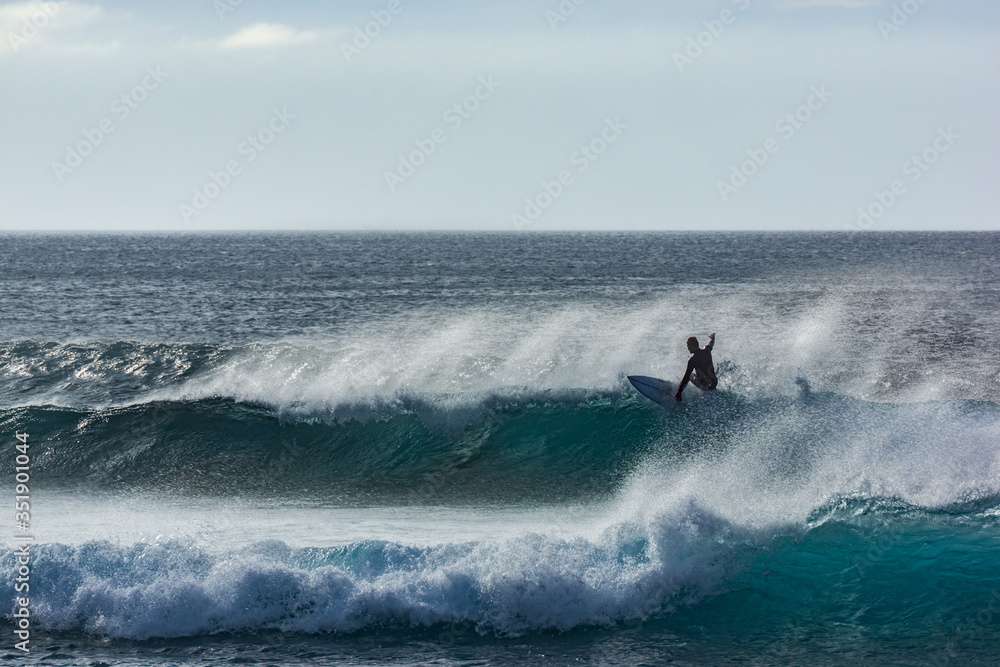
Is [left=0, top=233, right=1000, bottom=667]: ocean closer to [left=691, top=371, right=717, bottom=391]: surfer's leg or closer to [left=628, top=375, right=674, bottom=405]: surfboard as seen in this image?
[left=628, top=375, right=674, bottom=405]: surfboard

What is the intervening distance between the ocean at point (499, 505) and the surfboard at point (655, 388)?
0.27 metres

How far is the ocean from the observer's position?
7.84 meters

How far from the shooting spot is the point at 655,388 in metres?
14.2

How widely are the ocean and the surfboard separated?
271 mm

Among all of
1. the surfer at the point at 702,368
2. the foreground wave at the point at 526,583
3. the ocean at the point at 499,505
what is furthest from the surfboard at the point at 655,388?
the foreground wave at the point at 526,583

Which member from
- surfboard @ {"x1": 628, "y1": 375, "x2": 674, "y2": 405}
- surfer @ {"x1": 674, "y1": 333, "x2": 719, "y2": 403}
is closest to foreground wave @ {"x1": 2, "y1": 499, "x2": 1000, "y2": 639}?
surfer @ {"x1": 674, "y1": 333, "x2": 719, "y2": 403}

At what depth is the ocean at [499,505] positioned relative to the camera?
784 centimetres

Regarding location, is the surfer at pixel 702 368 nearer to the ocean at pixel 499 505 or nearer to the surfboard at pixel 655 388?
the ocean at pixel 499 505

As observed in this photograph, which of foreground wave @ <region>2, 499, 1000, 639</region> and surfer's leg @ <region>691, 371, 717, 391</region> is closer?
foreground wave @ <region>2, 499, 1000, 639</region>

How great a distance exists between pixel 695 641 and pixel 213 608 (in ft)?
15.5

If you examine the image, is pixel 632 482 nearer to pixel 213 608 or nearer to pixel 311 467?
pixel 311 467

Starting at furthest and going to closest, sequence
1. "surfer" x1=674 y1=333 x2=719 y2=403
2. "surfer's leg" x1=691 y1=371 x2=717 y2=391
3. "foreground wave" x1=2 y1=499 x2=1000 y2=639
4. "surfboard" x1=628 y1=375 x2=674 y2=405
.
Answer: "surfboard" x1=628 y1=375 x2=674 y2=405 → "surfer's leg" x1=691 y1=371 x2=717 y2=391 → "surfer" x1=674 y1=333 x2=719 y2=403 → "foreground wave" x1=2 y1=499 x2=1000 y2=639

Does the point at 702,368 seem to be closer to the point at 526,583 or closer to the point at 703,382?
the point at 703,382

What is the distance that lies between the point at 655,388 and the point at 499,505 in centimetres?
414
